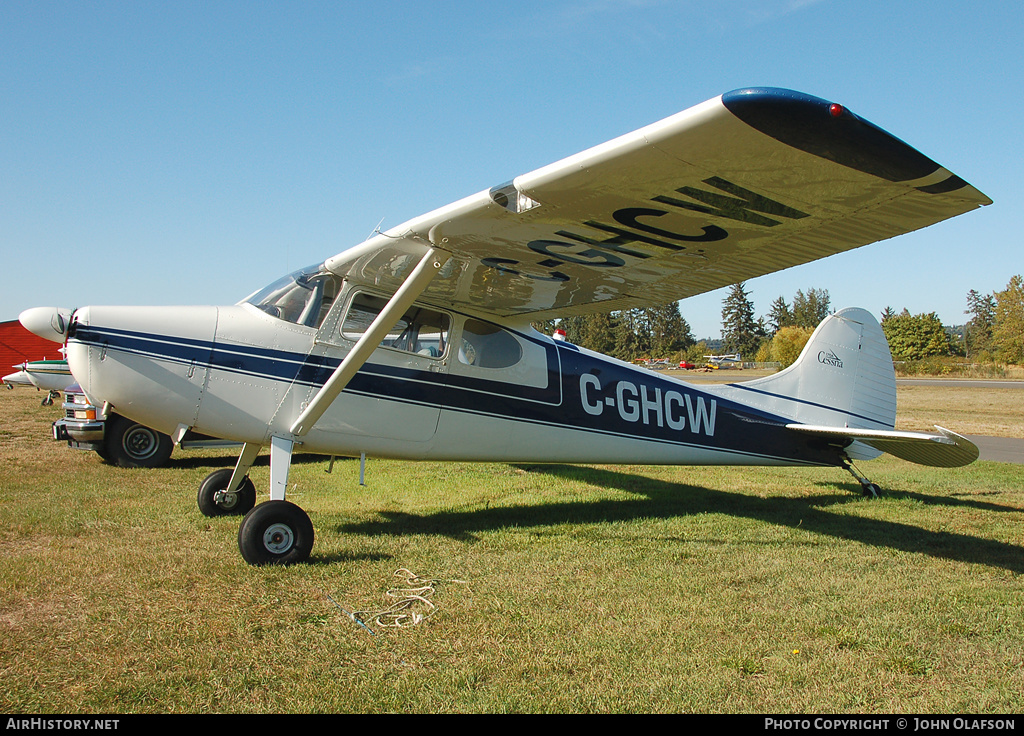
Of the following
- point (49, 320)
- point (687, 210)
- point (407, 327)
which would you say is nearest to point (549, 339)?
point (407, 327)

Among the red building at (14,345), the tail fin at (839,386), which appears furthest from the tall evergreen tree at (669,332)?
the tail fin at (839,386)

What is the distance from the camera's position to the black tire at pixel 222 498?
6301mm

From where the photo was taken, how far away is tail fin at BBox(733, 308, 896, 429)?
8117mm

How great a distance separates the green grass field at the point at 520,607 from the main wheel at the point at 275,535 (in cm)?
15

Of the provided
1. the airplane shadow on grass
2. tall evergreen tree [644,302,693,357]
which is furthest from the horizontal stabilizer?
tall evergreen tree [644,302,693,357]

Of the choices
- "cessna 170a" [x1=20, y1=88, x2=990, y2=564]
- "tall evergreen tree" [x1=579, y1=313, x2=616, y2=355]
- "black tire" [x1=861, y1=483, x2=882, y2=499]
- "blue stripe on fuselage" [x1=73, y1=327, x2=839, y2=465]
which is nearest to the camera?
"cessna 170a" [x1=20, y1=88, x2=990, y2=564]

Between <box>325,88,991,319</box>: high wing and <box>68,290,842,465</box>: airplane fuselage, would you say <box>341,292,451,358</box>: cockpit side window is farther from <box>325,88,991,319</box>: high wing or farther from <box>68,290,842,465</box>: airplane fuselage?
<box>325,88,991,319</box>: high wing

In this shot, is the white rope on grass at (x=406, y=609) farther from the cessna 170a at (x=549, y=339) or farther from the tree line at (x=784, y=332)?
the tree line at (x=784, y=332)

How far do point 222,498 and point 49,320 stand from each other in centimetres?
223

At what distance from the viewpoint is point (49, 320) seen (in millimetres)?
4938

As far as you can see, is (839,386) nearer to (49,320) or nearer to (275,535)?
(275,535)

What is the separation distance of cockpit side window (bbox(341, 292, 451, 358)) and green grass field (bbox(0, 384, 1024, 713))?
1.70 meters

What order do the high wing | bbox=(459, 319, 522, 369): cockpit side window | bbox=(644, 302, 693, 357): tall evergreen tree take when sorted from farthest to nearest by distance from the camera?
bbox=(644, 302, 693, 357): tall evergreen tree
bbox=(459, 319, 522, 369): cockpit side window
the high wing

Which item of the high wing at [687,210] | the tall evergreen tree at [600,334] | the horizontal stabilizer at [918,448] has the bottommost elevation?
the horizontal stabilizer at [918,448]
